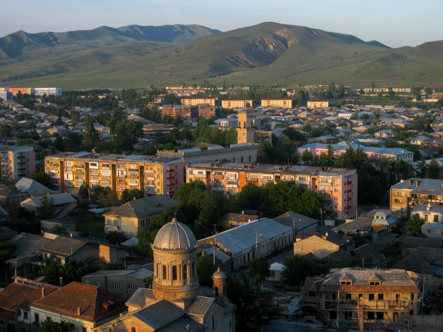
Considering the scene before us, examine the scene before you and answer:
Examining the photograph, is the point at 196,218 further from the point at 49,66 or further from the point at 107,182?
the point at 49,66

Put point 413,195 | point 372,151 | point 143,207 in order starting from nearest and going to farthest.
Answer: point 143,207, point 413,195, point 372,151

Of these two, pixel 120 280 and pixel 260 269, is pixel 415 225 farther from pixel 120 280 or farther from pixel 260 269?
Answer: pixel 120 280

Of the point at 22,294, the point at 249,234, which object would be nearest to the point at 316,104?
the point at 249,234

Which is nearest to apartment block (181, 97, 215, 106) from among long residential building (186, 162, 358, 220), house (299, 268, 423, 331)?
long residential building (186, 162, 358, 220)

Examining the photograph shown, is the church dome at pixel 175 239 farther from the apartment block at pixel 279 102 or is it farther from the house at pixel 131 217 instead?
the apartment block at pixel 279 102

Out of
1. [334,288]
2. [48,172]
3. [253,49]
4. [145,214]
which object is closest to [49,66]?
[253,49]

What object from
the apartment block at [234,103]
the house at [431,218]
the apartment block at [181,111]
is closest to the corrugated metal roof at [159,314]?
the house at [431,218]
